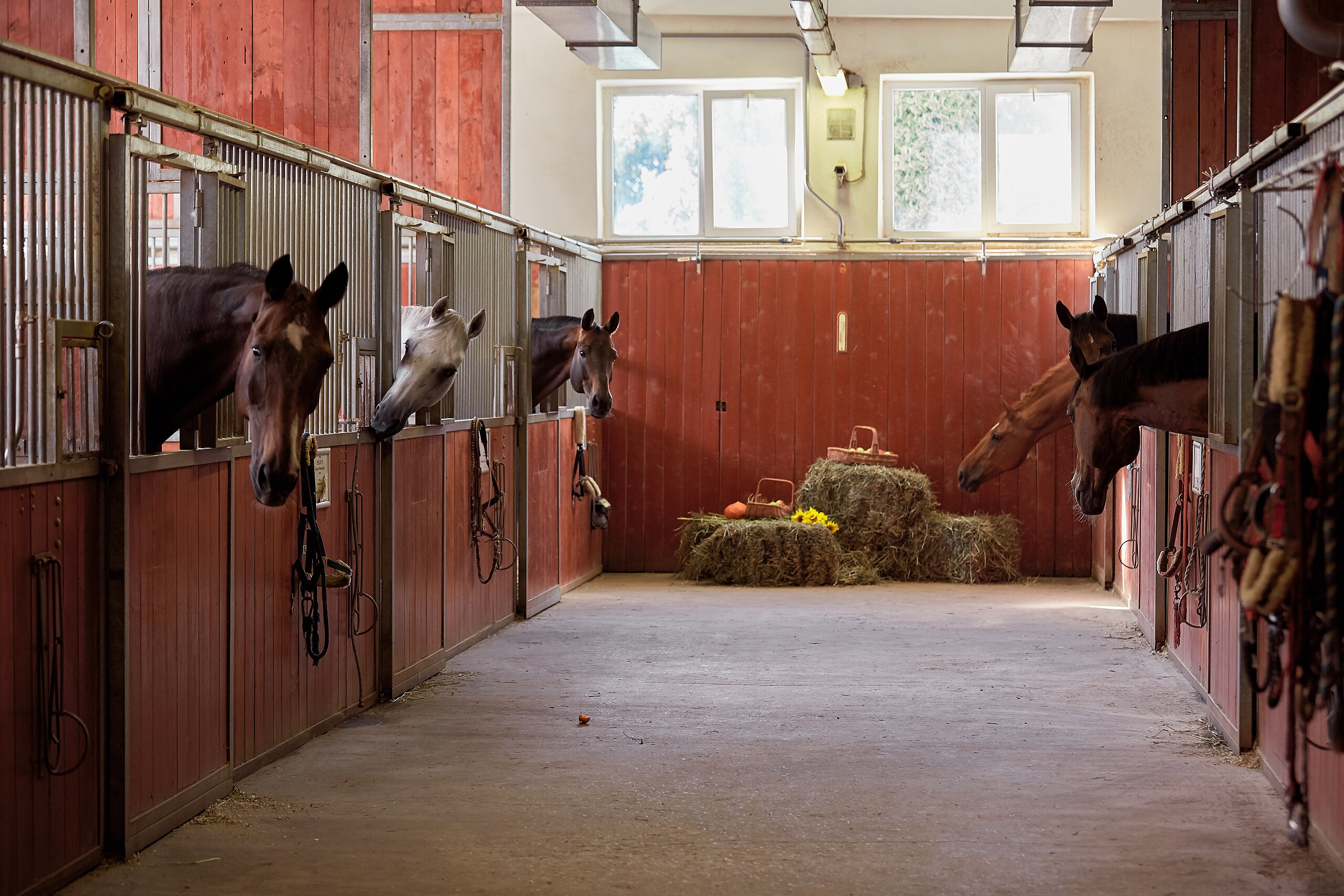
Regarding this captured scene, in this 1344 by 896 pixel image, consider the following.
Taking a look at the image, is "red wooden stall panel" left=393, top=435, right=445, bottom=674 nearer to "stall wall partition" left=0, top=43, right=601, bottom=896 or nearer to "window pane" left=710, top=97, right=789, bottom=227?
"stall wall partition" left=0, top=43, right=601, bottom=896

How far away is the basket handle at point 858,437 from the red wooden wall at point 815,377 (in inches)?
3.5

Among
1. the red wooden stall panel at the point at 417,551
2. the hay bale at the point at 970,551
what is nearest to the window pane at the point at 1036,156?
the hay bale at the point at 970,551

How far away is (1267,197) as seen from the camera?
3.84 metres

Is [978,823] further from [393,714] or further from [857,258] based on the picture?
[857,258]

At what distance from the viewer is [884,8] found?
29.2ft

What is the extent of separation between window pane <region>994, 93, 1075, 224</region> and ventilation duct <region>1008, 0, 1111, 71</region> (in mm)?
1122

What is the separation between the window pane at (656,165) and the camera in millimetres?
9297

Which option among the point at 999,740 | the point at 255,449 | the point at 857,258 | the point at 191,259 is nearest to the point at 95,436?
the point at 255,449

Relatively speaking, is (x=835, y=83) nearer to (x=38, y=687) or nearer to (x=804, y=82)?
(x=804, y=82)

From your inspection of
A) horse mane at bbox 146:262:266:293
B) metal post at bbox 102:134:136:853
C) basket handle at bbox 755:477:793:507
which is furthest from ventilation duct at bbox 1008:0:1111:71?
metal post at bbox 102:134:136:853

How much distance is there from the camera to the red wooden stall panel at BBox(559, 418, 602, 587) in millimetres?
8148

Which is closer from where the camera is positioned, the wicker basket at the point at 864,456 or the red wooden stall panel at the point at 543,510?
the red wooden stall panel at the point at 543,510

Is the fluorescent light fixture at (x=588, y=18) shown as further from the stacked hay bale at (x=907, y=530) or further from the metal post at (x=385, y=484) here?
the stacked hay bale at (x=907, y=530)

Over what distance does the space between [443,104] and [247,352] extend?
617 centimetres
